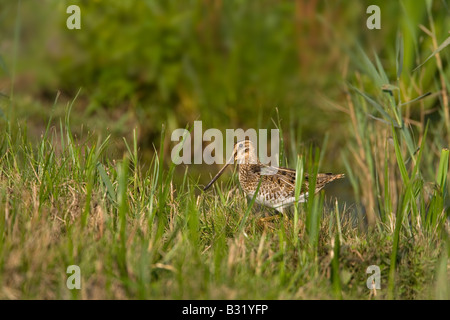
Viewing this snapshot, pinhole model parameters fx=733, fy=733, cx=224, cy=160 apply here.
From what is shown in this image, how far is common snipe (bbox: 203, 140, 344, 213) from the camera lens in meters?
5.09

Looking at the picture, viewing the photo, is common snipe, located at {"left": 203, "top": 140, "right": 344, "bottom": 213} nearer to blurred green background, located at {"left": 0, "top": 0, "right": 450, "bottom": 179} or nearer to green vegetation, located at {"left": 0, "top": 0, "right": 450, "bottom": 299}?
green vegetation, located at {"left": 0, "top": 0, "right": 450, "bottom": 299}

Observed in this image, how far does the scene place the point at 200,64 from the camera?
8.63 metres

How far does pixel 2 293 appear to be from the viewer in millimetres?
3248

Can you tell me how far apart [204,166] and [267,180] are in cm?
229

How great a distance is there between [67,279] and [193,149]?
455 centimetres

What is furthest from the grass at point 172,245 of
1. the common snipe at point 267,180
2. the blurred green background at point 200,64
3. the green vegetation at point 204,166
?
the blurred green background at point 200,64

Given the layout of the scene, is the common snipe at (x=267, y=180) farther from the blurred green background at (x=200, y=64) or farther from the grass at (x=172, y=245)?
the blurred green background at (x=200, y=64)

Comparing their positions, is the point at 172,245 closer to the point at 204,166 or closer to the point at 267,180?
the point at 267,180

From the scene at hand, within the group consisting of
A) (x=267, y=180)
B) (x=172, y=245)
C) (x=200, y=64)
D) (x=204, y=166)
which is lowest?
(x=172, y=245)

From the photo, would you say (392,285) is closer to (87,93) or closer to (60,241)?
(60,241)

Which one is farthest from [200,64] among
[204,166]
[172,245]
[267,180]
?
[172,245]

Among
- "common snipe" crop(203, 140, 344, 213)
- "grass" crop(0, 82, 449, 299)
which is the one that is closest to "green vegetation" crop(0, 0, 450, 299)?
"grass" crop(0, 82, 449, 299)

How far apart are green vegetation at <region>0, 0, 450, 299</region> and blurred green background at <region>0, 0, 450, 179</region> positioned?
20 mm
